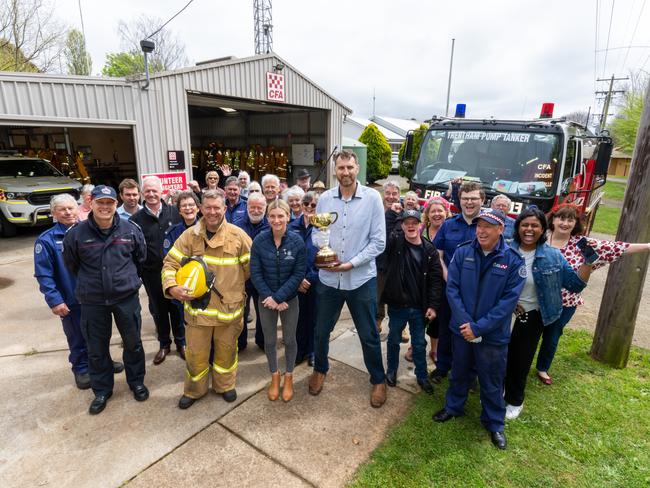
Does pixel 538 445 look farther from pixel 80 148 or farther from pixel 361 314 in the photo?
pixel 80 148

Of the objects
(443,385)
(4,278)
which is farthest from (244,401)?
(4,278)

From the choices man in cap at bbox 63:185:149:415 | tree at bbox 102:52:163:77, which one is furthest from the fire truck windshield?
tree at bbox 102:52:163:77

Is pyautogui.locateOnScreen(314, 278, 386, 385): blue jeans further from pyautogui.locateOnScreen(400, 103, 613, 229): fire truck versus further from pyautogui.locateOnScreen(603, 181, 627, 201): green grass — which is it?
pyautogui.locateOnScreen(603, 181, 627, 201): green grass

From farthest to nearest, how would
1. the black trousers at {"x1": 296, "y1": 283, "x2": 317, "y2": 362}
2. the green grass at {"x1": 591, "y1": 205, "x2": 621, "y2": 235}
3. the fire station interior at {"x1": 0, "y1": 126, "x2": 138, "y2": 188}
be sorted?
the fire station interior at {"x1": 0, "y1": 126, "x2": 138, "y2": 188} < the green grass at {"x1": 591, "y1": 205, "x2": 621, "y2": 235} < the black trousers at {"x1": 296, "y1": 283, "x2": 317, "y2": 362}

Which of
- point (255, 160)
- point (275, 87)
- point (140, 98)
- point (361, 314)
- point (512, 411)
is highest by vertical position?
point (275, 87)

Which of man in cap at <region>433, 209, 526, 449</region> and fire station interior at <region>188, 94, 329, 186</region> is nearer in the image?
man in cap at <region>433, 209, 526, 449</region>

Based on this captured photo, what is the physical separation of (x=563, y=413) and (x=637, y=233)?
1912mm

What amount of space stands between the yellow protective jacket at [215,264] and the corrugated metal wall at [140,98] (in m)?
6.55

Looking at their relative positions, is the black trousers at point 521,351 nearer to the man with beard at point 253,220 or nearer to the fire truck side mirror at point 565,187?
the man with beard at point 253,220

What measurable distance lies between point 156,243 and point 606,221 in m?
14.6

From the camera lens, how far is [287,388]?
11.2 feet

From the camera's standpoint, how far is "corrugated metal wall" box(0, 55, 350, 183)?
282 inches

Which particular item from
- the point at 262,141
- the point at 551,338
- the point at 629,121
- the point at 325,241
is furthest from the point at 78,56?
the point at 629,121

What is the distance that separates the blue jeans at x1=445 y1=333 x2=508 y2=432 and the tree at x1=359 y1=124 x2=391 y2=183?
781 inches
